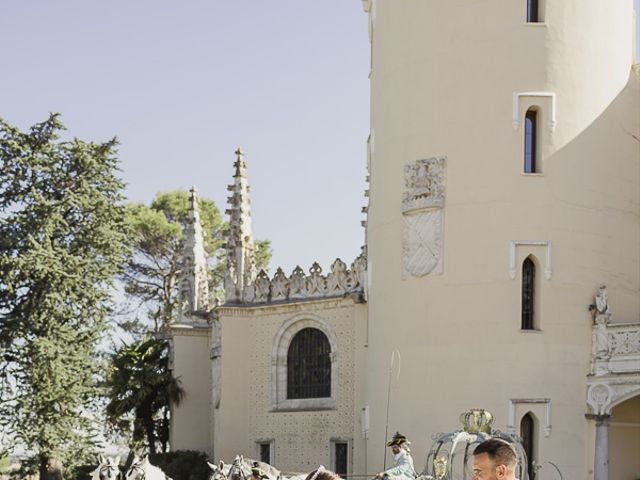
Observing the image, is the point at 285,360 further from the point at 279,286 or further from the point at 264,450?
the point at 264,450

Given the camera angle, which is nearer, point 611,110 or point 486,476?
point 486,476

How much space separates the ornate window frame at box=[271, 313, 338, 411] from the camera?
126ft

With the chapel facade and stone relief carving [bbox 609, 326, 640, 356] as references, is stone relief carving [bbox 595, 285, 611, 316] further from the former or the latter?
stone relief carving [bbox 609, 326, 640, 356]

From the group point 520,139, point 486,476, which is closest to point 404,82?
point 520,139

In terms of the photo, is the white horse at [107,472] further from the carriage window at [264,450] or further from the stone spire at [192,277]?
the stone spire at [192,277]

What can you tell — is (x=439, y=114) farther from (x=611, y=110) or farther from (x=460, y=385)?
(x=460, y=385)

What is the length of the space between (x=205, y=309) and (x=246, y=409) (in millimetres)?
5239

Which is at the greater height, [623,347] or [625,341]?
[625,341]

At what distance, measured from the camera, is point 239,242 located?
136 feet

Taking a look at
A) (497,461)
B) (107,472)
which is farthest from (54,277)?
(497,461)

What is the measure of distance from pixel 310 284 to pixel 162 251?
23135 mm

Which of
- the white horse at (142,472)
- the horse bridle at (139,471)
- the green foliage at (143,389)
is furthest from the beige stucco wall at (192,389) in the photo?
the horse bridle at (139,471)

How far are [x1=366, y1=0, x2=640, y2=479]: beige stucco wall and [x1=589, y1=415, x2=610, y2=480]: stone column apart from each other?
1.29ft

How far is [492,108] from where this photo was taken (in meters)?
31.6
